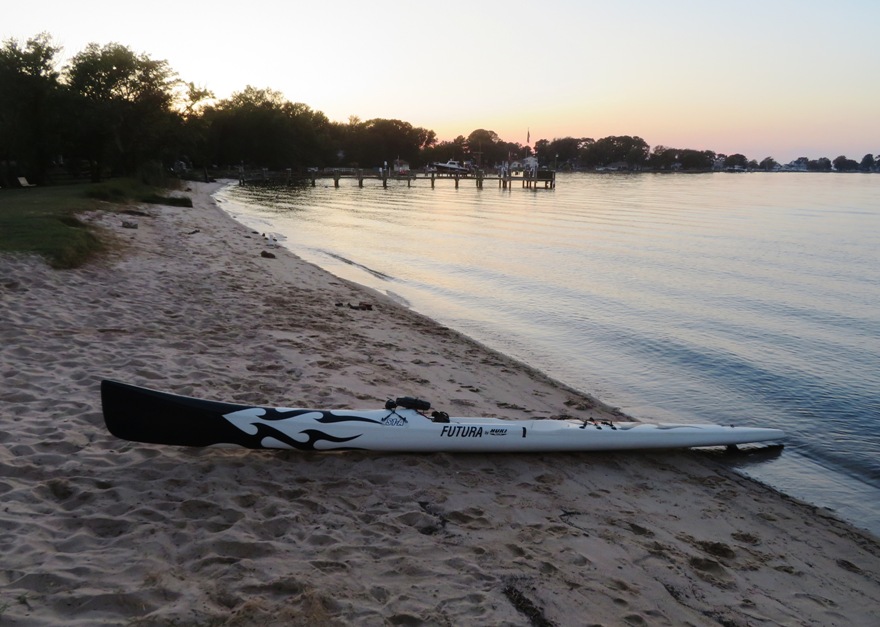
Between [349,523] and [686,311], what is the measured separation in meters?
13.4

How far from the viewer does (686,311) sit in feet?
52.1

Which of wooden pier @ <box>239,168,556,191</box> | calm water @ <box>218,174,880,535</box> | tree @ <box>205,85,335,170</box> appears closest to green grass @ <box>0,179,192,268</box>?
calm water @ <box>218,174,880,535</box>

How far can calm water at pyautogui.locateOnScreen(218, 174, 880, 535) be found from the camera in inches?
352

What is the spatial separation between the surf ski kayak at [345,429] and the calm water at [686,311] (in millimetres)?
1902

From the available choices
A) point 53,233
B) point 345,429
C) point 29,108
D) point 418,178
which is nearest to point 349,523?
point 345,429

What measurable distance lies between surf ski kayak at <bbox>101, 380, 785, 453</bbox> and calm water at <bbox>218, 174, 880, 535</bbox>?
1.90 meters

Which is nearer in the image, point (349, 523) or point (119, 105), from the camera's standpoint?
point (349, 523)

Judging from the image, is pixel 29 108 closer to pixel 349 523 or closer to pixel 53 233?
pixel 53 233

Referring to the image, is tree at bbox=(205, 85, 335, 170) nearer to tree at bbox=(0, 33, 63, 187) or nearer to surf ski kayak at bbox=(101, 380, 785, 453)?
tree at bbox=(0, 33, 63, 187)

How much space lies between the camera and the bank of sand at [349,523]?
367 centimetres

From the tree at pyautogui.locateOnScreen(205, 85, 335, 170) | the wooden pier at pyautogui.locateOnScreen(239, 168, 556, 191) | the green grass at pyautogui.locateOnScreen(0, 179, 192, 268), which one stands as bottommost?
the green grass at pyautogui.locateOnScreen(0, 179, 192, 268)

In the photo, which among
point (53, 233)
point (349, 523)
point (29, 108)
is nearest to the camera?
point (349, 523)

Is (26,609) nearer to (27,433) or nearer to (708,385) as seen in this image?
(27,433)

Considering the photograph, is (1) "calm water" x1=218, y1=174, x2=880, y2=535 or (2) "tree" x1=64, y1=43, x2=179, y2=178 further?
(2) "tree" x1=64, y1=43, x2=179, y2=178
